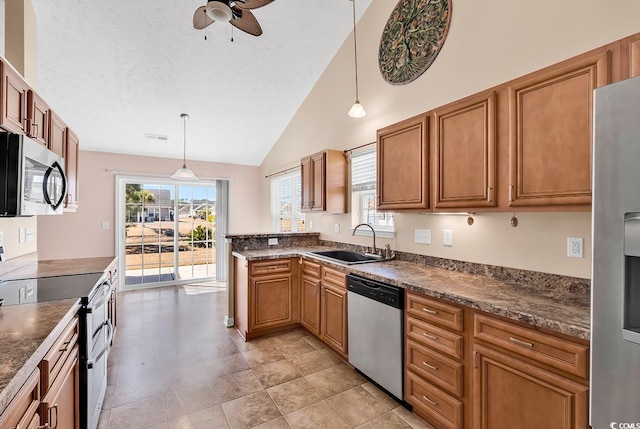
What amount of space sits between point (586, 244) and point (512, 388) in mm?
916

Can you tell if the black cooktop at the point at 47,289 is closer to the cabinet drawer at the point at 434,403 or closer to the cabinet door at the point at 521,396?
the cabinet drawer at the point at 434,403

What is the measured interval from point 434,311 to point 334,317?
120 cm

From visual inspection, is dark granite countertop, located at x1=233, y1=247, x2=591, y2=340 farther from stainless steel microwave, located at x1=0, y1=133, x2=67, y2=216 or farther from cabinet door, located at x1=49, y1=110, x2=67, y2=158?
cabinet door, located at x1=49, y1=110, x2=67, y2=158

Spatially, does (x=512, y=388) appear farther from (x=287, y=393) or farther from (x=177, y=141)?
(x=177, y=141)

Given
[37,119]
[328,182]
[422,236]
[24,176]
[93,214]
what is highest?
[37,119]

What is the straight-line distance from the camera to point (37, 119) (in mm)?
2064

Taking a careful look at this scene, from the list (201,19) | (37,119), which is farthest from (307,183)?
(37,119)

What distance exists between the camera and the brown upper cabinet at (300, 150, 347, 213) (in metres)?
3.49

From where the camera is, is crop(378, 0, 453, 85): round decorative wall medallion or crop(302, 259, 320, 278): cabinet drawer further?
crop(302, 259, 320, 278): cabinet drawer

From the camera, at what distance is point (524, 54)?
192 centimetres

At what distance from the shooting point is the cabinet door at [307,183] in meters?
3.76

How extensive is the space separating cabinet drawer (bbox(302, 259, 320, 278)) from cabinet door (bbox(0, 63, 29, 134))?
2463mm

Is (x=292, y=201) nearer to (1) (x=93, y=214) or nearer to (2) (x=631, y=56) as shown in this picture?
(1) (x=93, y=214)

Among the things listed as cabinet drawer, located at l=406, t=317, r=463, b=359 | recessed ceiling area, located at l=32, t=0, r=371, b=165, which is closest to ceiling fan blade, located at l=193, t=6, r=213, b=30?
recessed ceiling area, located at l=32, t=0, r=371, b=165
